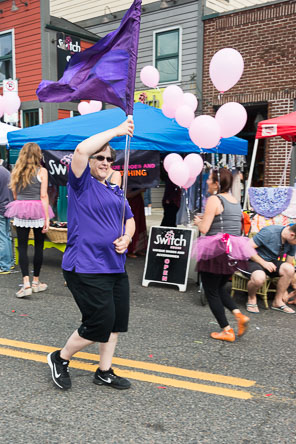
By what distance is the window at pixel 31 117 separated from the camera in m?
14.5

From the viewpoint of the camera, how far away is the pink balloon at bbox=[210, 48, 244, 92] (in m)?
5.96

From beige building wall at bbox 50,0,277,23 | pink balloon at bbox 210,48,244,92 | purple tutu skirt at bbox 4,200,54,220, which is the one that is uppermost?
beige building wall at bbox 50,0,277,23

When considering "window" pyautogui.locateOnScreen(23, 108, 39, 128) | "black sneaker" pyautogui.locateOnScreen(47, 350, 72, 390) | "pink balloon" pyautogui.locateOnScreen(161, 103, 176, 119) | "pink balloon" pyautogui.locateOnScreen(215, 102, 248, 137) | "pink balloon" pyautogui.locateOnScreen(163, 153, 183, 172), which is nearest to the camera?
"black sneaker" pyautogui.locateOnScreen(47, 350, 72, 390)

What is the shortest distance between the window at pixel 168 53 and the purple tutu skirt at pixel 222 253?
1100 cm

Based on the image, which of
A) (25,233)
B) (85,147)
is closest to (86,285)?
(85,147)

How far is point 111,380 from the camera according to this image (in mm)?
3254

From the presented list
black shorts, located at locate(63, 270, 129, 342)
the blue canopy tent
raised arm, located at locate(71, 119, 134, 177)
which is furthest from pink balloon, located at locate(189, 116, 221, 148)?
black shorts, located at locate(63, 270, 129, 342)

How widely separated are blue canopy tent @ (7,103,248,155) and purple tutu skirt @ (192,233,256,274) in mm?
2644

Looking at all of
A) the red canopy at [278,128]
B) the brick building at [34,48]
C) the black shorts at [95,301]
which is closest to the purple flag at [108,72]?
the black shorts at [95,301]

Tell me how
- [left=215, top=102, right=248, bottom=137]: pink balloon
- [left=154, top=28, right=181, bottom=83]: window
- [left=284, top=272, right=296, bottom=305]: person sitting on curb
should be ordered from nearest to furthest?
[left=284, top=272, right=296, bottom=305]: person sitting on curb < [left=215, top=102, right=248, bottom=137]: pink balloon < [left=154, top=28, right=181, bottom=83]: window

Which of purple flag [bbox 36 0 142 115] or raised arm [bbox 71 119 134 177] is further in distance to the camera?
purple flag [bbox 36 0 142 115]

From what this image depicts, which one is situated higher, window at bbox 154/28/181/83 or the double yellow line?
window at bbox 154/28/181/83

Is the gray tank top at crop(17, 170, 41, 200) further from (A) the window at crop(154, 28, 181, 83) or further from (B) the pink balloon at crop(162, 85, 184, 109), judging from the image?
(A) the window at crop(154, 28, 181, 83)

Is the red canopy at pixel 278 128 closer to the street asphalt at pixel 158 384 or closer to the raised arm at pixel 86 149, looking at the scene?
the street asphalt at pixel 158 384
